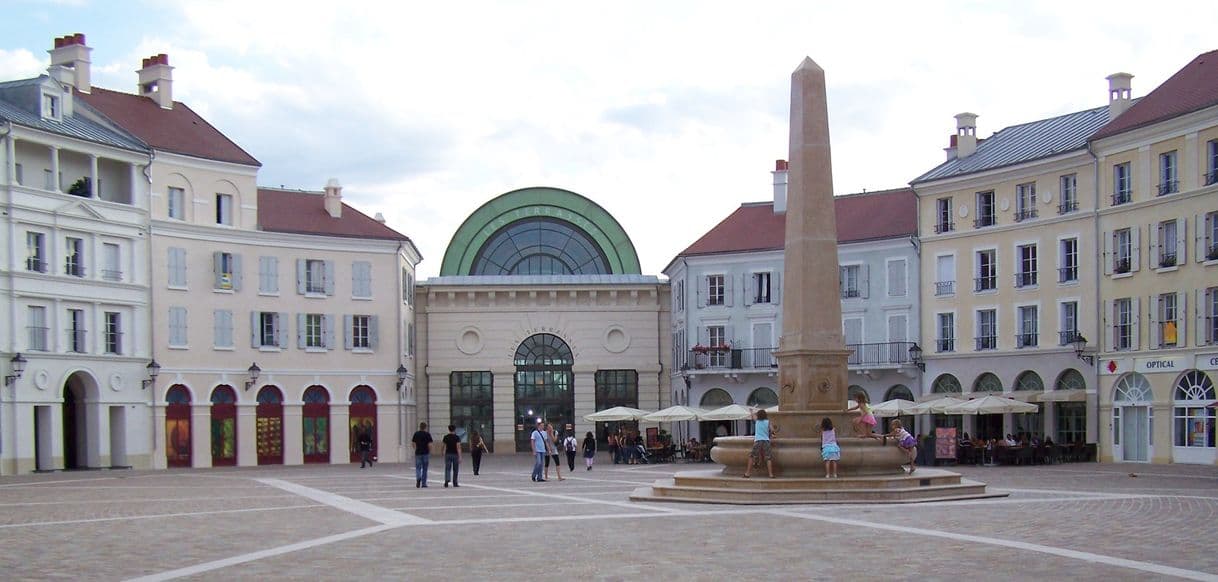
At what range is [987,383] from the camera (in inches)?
2330

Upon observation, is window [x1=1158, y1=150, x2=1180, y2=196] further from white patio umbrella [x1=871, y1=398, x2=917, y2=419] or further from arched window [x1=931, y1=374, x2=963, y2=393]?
arched window [x1=931, y1=374, x2=963, y2=393]

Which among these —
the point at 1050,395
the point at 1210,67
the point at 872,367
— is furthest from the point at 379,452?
the point at 1210,67

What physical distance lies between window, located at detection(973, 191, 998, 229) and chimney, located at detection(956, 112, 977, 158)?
369cm

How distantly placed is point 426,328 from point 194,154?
17.7m

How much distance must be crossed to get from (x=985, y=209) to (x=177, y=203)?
3043cm

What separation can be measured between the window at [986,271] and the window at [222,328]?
28.7 meters

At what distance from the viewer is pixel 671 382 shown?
74.3m

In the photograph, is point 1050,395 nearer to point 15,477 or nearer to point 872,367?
point 872,367

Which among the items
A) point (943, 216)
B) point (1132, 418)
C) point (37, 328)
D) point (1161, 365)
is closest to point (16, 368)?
point (37, 328)

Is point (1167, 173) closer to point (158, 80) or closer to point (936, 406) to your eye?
point (936, 406)

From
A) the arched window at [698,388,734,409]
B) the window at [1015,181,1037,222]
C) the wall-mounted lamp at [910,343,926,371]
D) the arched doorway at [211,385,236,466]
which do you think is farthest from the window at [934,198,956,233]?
the arched doorway at [211,385,236,466]

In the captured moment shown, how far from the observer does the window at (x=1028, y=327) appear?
56.8 meters

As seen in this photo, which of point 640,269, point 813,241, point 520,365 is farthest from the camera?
point 640,269

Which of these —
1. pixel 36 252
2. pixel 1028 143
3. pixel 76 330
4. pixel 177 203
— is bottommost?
pixel 76 330
